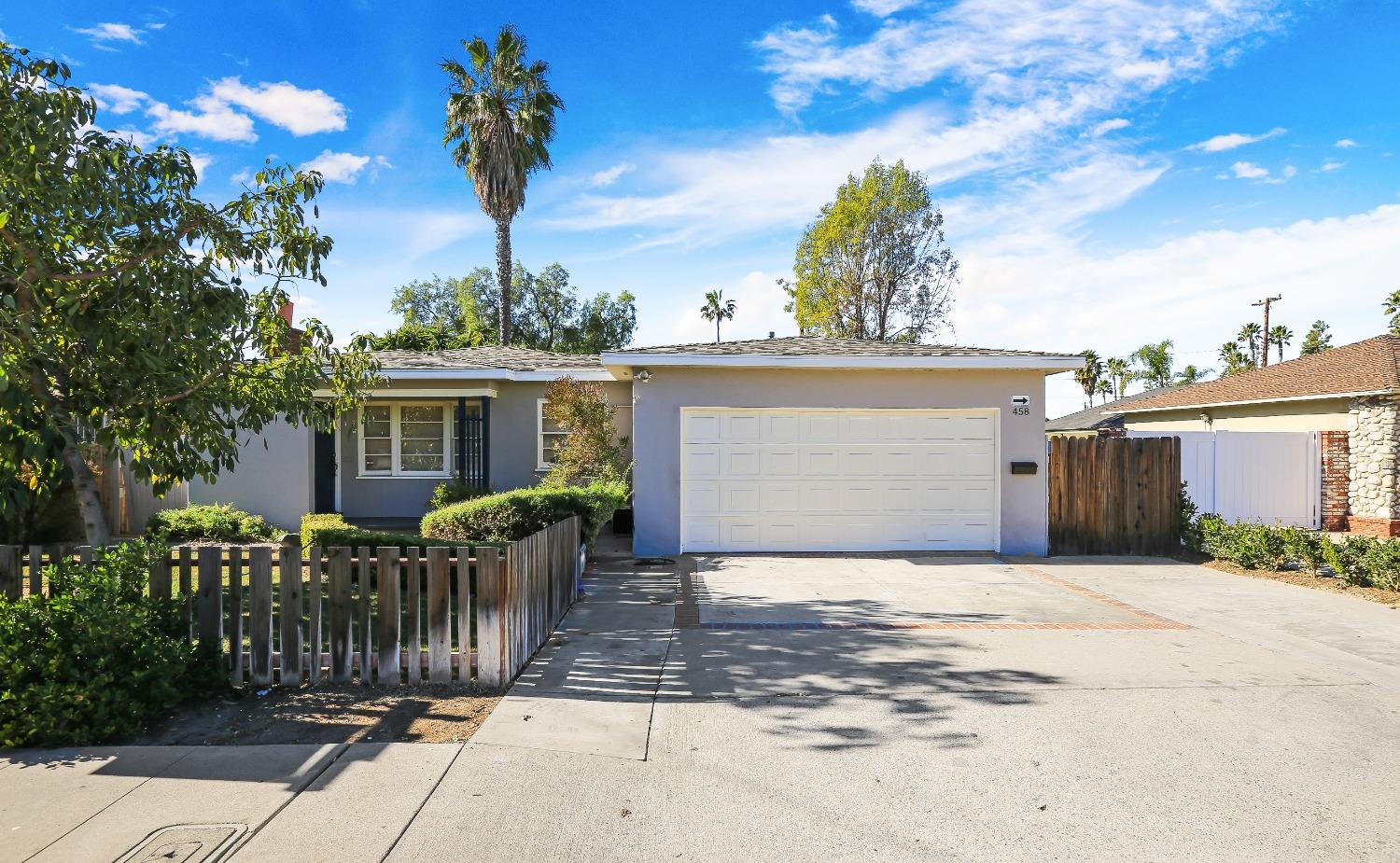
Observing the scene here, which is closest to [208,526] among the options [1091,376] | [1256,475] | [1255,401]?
[1256,475]

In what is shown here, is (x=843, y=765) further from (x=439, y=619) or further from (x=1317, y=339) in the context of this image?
(x=1317, y=339)

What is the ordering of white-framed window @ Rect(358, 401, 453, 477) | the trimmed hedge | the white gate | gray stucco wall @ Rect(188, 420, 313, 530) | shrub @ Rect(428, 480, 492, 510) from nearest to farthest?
the trimmed hedge < gray stucco wall @ Rect(188, 420, 313, 530) < shrub @ Rect(428, 480, 492, 510) < the white gate < white-framed window @ Rect(358, 401, 453, 477)

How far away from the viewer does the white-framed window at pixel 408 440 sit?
51.5 ft

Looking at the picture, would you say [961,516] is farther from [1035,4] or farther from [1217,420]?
[1217,420]

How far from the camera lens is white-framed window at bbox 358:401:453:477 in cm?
1570

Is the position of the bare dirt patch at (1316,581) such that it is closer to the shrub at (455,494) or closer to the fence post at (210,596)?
the fence post at (210,596)

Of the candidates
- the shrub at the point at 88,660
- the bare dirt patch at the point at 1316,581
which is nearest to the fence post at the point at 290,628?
the shrub at the point at 88,660

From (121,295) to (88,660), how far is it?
2.50 meters

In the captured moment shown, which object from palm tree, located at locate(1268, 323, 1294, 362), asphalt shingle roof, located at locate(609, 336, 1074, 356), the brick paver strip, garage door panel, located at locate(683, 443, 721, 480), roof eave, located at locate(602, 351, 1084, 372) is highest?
palm tree, located at locate(1268, 323, 1294, 362)

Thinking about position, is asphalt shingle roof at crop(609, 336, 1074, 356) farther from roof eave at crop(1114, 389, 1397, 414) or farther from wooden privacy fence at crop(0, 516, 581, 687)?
roof eave at crop(1114, 389, 1397, 414)

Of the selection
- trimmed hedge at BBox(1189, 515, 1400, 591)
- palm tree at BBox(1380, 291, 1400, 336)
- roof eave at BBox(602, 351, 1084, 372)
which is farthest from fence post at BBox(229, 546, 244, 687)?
palm tree at BBox(1380, 291, 1400, 336)

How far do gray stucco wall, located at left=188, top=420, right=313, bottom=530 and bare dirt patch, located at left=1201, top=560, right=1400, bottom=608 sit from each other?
1493cm

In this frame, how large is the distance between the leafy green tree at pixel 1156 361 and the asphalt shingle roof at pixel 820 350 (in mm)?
53927

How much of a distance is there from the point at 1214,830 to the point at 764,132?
584 inches
